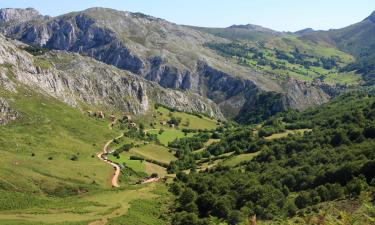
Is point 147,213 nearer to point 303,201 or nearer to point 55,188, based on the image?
point 55,188

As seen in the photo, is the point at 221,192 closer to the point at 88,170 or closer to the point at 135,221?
A: the point at 135,221

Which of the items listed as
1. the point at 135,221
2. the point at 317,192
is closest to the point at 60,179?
the point at 135,221

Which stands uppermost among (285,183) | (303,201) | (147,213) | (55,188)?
(303,201)

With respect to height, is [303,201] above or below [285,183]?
above

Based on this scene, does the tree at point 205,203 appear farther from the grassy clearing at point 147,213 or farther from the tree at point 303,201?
the tree at point 303,201

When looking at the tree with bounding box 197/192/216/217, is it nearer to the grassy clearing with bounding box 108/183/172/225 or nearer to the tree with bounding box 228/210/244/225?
the grassy clearing with bounding box 108/183/172/225

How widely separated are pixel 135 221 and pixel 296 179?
160 feet

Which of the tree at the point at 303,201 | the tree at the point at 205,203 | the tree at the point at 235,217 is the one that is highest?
the tree at the point at 303,201

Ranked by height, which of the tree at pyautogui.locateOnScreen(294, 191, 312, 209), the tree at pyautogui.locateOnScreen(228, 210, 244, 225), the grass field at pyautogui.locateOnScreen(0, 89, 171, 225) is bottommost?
the grass field at pyautogui.locateOnScreen(0, 89, 171, 225)

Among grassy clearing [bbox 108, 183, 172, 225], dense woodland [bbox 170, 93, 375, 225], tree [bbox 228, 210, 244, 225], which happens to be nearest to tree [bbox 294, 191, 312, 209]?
dense woodland [bbox 170, 93, 375, 225]

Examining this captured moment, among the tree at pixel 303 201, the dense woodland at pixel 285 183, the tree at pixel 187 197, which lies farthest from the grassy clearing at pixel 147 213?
the tree at pixel 303 201

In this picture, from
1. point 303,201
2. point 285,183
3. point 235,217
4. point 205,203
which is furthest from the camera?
point 285,183

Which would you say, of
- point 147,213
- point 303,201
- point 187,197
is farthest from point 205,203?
point 303,201

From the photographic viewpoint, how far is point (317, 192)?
116 meters
